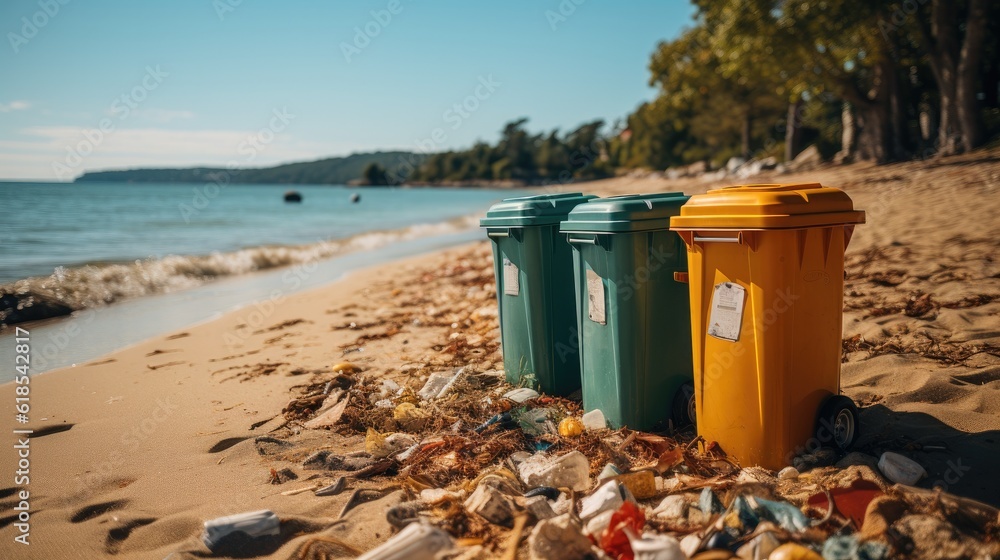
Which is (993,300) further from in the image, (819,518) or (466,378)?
(466,378)

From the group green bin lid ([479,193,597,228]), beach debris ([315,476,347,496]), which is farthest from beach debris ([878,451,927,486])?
beach debris ([315,476,347,496])

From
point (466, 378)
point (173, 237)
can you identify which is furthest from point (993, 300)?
point (173, 237)

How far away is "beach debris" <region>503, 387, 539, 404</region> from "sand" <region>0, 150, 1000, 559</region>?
89cm

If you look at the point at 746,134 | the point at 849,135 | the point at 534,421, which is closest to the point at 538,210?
the point at 534,421

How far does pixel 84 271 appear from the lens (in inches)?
442

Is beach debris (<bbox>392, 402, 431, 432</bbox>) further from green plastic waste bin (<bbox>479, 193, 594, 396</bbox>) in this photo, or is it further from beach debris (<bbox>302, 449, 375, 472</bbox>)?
green plastic waste bin (<bbox>479, 193, 594, 396</bbox>)

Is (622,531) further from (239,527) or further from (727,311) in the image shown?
(239,527)

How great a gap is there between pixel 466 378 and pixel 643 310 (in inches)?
60.6

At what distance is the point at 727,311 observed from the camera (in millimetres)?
2803

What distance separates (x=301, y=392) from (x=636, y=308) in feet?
8.68

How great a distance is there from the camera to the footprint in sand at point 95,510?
9.35 feet

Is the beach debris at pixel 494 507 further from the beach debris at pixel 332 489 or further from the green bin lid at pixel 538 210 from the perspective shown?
the green bin lid at pixel 538 210

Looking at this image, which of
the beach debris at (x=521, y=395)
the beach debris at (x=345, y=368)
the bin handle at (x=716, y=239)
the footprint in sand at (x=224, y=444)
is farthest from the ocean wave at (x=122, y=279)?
the bin handle at (x=716, y=239)

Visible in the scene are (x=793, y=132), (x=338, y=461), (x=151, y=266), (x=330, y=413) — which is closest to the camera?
(x=338, y=461)
